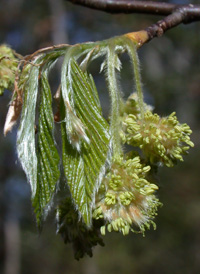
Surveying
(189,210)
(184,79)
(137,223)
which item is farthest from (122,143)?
(189,210)

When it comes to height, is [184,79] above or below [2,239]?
above

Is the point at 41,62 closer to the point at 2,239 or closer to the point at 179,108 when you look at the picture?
the point at 179,108

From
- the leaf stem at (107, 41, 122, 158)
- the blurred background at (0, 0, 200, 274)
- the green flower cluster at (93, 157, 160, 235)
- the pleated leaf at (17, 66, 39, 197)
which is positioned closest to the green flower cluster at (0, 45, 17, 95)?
the pleated leaf at (17, 66, 39, 197)

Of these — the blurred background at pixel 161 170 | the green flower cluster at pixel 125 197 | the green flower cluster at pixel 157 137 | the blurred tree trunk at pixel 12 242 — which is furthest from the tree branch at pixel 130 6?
the blurred tree trunk at pixel 12 242

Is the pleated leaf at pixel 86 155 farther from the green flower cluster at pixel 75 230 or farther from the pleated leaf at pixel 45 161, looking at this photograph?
the green flower cluster at pixel 75 230

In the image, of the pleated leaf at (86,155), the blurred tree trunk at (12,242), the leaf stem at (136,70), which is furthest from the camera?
the blurred tree trunk at (12,242)

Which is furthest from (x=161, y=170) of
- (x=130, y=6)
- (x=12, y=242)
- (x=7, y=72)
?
(x=7, y=72)
